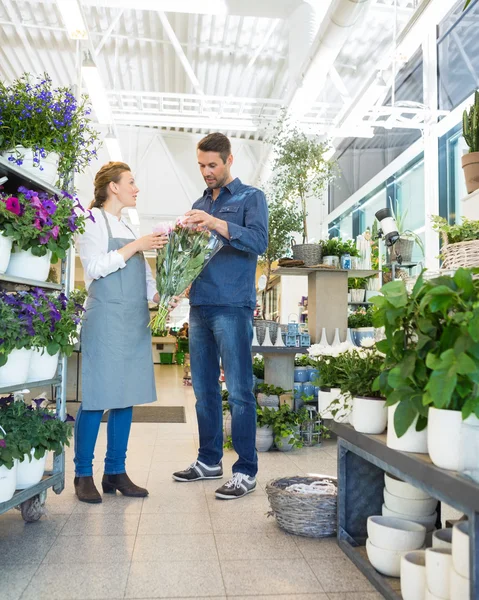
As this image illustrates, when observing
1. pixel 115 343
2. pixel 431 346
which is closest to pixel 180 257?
pixel 115 343

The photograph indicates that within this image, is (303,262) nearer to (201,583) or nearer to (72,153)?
(72,153)

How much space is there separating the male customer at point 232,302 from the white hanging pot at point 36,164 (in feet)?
2.44

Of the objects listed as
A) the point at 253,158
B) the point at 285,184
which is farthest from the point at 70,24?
the point at 253,158

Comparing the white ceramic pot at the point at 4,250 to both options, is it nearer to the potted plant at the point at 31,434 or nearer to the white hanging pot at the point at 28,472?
the potted plant at the point at 31,434

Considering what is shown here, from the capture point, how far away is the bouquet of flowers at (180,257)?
9.18 ft

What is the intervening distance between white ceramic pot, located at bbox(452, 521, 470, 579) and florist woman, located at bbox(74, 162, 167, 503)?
1783 millimetres

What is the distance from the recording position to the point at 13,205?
2182 mm

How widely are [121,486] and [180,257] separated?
1.11 m

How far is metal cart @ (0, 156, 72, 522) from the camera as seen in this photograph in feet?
7.30

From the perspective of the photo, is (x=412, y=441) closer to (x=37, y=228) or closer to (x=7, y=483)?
(x=7, y=483)

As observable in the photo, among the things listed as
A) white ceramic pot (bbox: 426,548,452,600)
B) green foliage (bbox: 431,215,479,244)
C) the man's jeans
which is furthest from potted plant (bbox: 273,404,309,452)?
white ceramic pot (bbox: 426,548,452,600)

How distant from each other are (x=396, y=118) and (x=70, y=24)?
505 centimetres

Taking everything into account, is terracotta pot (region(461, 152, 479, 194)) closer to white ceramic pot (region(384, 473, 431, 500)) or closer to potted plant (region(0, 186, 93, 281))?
white ceramic pot (region(384, 473, 431, 500))

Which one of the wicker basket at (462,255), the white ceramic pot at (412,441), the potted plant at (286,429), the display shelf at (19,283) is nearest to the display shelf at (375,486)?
the white ceramic pot at (412,441)
